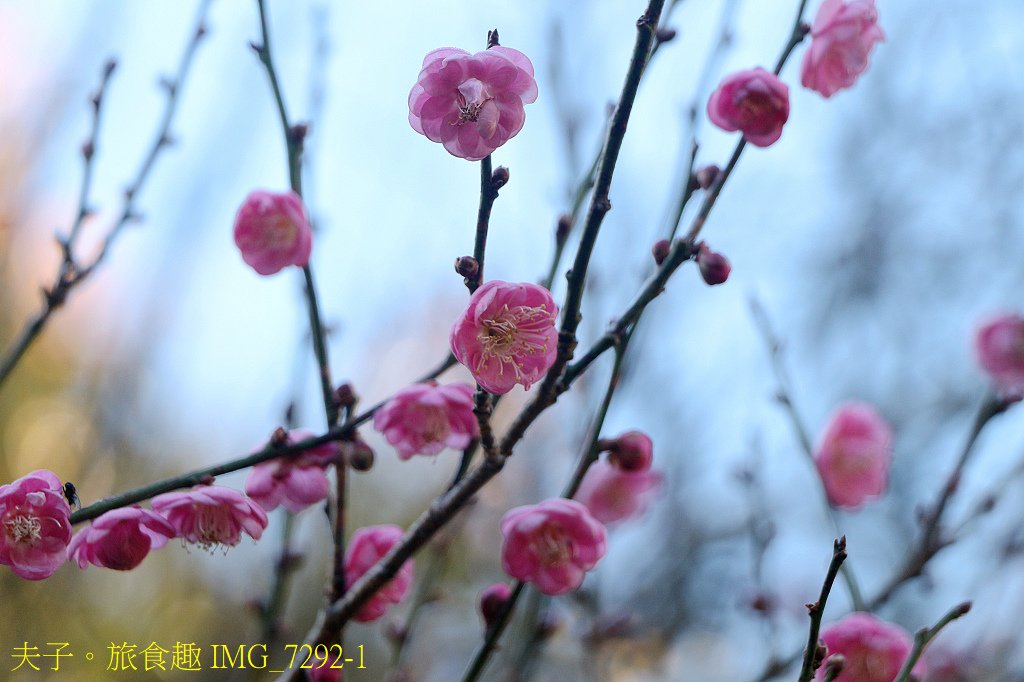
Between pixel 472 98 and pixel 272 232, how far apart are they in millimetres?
355

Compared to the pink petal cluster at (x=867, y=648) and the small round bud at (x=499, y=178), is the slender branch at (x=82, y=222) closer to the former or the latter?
the small round bud at (x=499, y=178)

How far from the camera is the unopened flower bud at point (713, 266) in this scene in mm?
877

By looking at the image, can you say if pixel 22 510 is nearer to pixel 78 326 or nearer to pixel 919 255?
pixel 78 326

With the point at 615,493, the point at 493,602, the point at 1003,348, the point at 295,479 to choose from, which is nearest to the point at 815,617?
the point at 493,602

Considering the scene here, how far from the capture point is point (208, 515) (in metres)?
0.89

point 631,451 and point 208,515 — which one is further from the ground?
point 631,451

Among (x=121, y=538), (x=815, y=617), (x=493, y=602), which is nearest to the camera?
(x=815, y=617)

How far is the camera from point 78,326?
4.61m

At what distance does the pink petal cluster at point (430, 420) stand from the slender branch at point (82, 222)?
550 mm

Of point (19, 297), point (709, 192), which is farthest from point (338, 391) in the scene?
point (19, 297)

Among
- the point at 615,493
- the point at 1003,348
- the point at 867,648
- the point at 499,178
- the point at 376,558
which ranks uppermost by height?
the point at 1003,348

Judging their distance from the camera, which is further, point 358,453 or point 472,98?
point 358,453

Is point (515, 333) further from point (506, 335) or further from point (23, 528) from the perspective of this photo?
point (23, 528)

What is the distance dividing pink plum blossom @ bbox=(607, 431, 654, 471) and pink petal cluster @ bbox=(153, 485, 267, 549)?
44 centimetres
